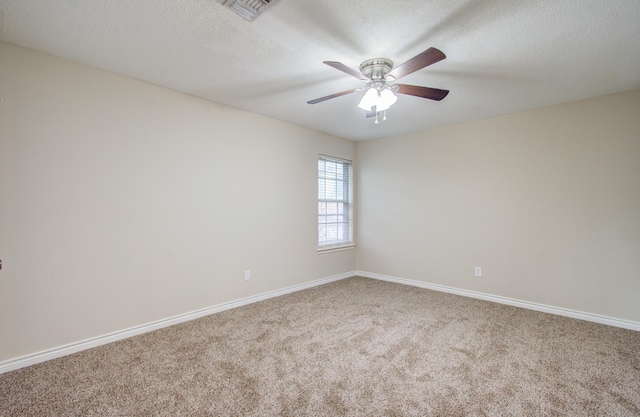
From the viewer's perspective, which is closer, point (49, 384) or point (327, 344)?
point (49, 384)

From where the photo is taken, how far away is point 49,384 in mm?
1938

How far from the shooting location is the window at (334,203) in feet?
15.2

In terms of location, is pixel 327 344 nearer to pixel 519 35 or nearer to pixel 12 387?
pixel 12 387

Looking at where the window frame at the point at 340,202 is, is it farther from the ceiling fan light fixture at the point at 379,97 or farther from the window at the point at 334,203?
the ceiling fan light fixture at the point at 379,97

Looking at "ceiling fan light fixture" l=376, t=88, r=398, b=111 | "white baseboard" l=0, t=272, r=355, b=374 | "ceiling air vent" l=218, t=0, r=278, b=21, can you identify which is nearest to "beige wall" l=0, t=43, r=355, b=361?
"white baseboard" l=0, t=272, r=355, b=374

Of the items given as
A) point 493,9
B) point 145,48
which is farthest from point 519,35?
point 145,48

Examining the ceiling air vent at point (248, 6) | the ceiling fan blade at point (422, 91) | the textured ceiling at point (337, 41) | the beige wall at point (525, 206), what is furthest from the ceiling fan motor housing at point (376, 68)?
the beige wall at point (525, 206)

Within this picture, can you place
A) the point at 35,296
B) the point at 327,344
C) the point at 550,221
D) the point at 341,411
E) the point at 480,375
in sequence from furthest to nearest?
the point at 550,221 → the point at 327,344 → the point at 35,296 → the point at 480,375 → the point at 341,411

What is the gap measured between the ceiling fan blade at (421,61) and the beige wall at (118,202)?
215 centimetres

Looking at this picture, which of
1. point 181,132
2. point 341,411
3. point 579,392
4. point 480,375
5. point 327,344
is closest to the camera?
point 341,411

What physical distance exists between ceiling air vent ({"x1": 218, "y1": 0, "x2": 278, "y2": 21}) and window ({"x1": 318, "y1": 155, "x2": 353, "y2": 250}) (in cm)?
291

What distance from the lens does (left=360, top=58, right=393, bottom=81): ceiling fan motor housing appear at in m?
2.28

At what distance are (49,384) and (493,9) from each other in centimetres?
373

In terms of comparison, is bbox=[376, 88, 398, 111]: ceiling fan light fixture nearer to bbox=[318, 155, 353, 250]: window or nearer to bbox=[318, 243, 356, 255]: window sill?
bbox=[318, 155, 353, 250]: window
